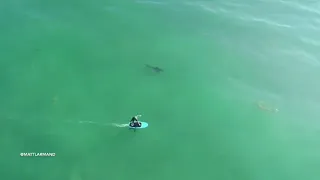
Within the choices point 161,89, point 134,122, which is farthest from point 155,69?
point 134,122

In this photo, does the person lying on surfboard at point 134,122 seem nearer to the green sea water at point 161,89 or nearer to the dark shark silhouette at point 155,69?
the green sea water at point 161,89

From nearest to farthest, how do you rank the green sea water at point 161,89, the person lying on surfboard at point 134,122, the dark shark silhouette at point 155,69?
1. the green sea water at point 161,89
2. the person lying on surfboard at point 134,122
3. the dark shark silhouette at point 155,69

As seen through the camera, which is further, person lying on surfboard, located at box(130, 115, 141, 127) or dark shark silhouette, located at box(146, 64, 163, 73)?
dark shark silhouette, located at box(146, 64, 163, 73)

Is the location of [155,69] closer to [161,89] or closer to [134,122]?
[161,89]

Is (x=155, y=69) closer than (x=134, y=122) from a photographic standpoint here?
No

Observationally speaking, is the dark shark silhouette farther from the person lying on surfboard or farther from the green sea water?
the person lying on surfboard

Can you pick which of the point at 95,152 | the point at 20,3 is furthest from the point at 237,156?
the point at 20,3

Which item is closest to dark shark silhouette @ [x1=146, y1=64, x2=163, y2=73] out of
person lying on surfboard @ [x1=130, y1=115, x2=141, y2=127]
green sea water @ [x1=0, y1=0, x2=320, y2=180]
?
green sea water @ [x1=0, y1=0, x2=320, y2=180]

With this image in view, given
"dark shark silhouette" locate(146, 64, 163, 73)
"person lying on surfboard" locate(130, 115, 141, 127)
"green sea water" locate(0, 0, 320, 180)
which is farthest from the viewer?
"dark shark silhouette" locate(146, 64, 163, 73)

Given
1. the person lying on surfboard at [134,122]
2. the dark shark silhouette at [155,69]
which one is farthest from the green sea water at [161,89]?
the person lying on surfboard at [134,122]
